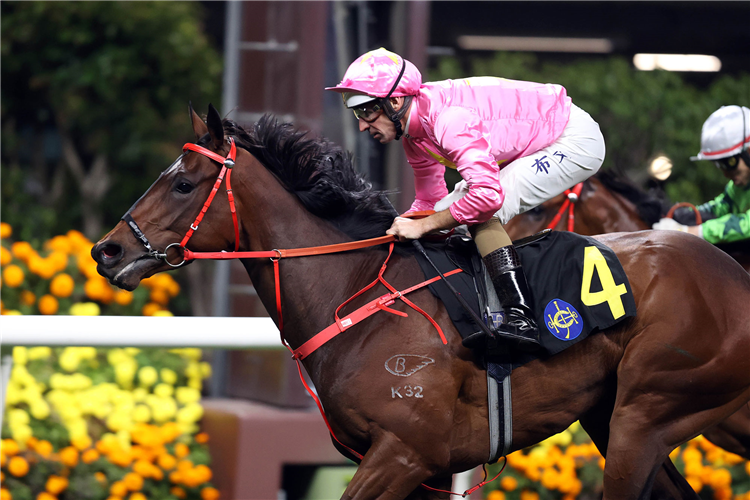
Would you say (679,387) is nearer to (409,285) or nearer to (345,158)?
(409,285)

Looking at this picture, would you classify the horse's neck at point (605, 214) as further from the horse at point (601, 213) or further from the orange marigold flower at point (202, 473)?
the orange marigold flower at point (202, 473)

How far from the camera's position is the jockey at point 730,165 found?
436 cm

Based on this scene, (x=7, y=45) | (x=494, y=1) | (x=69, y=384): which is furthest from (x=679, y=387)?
(x=494, y=1)

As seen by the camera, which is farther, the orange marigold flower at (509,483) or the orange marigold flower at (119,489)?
the orange marigold flower at (509,483)

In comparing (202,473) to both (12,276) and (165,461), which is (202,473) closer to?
(165,461)

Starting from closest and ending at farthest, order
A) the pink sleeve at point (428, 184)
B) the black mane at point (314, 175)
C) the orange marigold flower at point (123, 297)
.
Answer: the black mane at point (314, 175) → the pink sleeve at point (428, 184) → the orange marigold flower at point (123, 297)

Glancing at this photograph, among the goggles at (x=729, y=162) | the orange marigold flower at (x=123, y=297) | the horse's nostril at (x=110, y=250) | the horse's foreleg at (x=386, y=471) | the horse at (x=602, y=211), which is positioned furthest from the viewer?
the orange marigold flower at (x=123, y=297)

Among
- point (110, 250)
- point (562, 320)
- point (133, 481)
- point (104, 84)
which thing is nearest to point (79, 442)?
point (133, 481)

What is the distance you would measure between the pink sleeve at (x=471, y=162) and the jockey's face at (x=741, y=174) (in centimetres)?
206

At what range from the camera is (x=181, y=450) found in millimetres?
4547

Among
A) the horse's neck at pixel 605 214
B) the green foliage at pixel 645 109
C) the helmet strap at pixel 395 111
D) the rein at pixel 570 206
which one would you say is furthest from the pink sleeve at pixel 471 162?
the green foliage at pixel 645 109

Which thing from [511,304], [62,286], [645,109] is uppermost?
[645,109]

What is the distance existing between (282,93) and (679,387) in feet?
10.4

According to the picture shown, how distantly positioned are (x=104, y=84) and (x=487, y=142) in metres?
6.94
